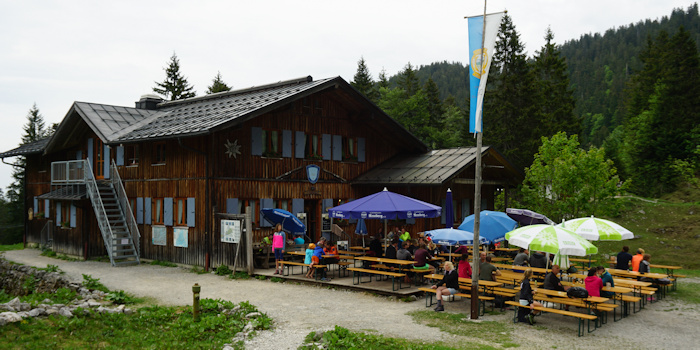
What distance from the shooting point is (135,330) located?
10.8 m

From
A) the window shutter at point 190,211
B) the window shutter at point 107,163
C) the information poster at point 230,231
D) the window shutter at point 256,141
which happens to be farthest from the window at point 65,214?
the window shutter at point 256,141

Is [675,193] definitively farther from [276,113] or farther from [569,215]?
[276,113]

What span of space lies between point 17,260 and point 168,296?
13.4 meters

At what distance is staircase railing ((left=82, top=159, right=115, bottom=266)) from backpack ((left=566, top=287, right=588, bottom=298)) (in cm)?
1646

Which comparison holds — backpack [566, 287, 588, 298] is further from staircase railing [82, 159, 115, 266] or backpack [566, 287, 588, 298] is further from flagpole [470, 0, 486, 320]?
staircase railing [82, 159, 115, 266]

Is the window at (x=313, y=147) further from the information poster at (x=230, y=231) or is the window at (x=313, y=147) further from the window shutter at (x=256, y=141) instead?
the information poster at (x=230, y=231)

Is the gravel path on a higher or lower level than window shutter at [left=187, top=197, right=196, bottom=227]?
lower

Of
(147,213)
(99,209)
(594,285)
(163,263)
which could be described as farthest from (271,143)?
(594,285)

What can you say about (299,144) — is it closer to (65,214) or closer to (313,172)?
(313,172)

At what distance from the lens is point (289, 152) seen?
70.6ft

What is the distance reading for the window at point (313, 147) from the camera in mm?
22345

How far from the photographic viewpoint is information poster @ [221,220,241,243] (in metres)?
18.0

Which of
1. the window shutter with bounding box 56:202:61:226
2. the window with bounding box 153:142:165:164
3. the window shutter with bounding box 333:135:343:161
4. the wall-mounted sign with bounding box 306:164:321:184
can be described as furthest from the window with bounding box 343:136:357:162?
the window shutter with bounding box 56:202:61:226

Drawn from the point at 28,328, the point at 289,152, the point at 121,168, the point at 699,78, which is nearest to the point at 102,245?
the point at 121,168
